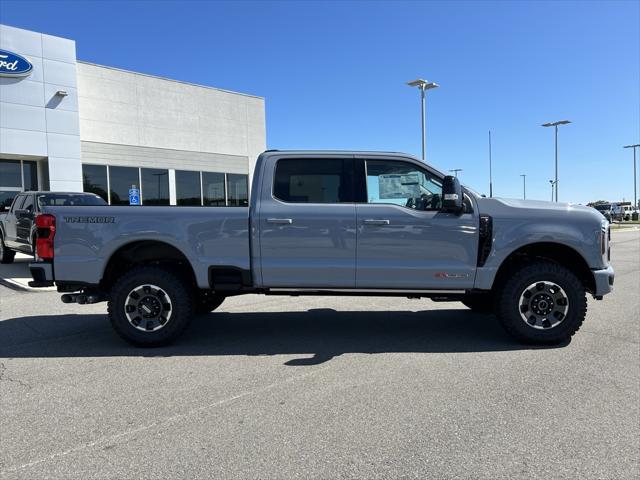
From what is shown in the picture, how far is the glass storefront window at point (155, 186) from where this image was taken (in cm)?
2380

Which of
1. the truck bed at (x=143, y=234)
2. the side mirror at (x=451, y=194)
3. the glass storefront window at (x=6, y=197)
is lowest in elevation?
the truck bed at (x=143, y=234)

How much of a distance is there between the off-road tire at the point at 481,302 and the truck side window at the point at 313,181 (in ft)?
6.61

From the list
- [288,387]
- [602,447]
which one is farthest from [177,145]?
[602,447]

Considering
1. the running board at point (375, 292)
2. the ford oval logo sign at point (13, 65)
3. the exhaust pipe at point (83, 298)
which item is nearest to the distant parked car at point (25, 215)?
the exhaust pipe at point (83, 298)

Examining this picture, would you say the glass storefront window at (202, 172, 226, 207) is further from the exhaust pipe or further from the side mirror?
the side mirror

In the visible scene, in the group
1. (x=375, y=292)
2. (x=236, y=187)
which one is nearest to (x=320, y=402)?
(x=375, y=292)

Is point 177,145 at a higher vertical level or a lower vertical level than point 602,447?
higher

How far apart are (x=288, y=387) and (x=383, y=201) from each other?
2.29 metres

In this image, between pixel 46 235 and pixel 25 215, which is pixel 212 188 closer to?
pixel 25 215

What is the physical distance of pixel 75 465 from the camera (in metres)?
2.81

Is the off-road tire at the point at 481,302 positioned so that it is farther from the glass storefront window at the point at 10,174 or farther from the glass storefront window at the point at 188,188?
the glass storefront window at the point at 188,188

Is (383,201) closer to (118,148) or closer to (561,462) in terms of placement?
(561,462)

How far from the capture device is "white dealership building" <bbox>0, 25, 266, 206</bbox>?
1897cm

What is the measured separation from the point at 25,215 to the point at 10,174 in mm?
10935
